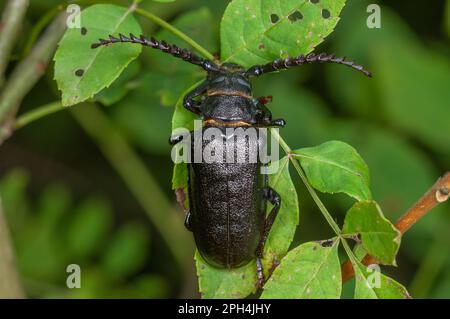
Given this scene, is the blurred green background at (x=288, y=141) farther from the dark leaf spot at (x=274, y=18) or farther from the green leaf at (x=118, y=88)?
the dark leaf spot at (x=274, y=18)

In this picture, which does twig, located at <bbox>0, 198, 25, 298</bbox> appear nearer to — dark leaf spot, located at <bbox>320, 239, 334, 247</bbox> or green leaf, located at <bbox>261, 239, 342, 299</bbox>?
green leaf, located at <bbox>261, 239, 342, 299</bbox>

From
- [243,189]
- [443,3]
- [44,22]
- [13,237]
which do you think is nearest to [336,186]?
[243,189]

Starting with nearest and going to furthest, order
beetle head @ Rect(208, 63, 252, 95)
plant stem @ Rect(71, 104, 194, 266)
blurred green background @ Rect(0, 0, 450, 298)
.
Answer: beetle head @ Rect(208, 63, 252, 95)
blurred green background @ Rect(0, 0, 450, 298)
plant stem @ Rect(71, 104, 194, 266)

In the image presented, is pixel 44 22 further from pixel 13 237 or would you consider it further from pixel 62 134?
pixel 62 134

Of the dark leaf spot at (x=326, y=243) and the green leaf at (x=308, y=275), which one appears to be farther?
the dark leaf spot at (x=326, y=243)

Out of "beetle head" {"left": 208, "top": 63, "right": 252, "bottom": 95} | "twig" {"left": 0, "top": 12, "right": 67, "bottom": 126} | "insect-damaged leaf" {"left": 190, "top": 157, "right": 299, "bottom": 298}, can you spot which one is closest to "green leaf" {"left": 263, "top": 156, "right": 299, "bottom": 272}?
"insect-damaged leaf" {"left": 190, "top": 157, "right": 299, "bottom": 298}

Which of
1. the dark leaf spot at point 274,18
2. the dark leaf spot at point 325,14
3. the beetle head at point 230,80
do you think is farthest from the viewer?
the beetle head at point 230,80

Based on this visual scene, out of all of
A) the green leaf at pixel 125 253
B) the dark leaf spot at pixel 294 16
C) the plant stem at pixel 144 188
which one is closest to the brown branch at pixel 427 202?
the dark leaf spot at pixel 294 16
